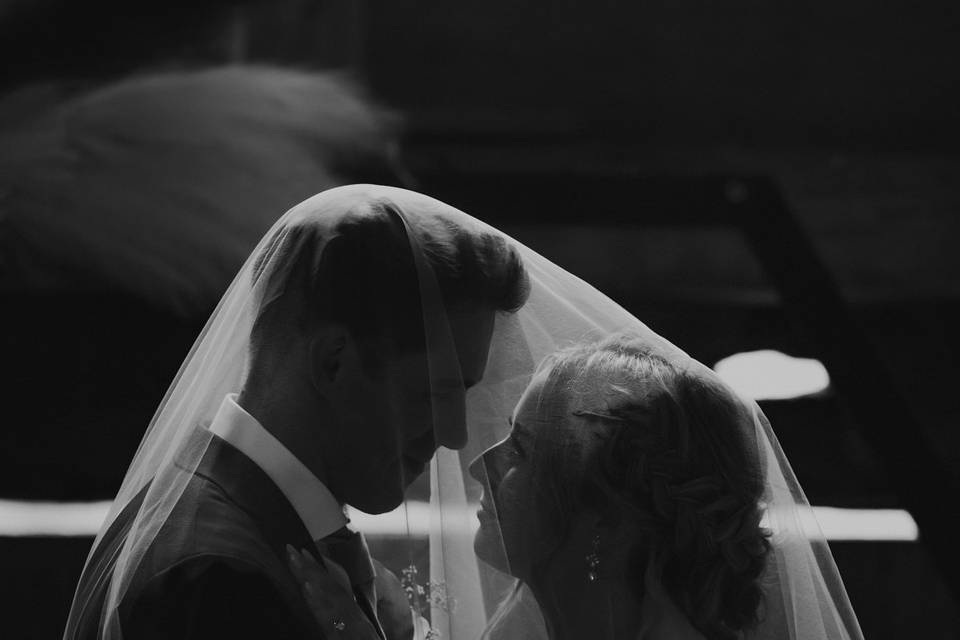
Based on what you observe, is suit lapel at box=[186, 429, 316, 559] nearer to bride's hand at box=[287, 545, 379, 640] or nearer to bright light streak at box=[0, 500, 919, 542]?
bride's hand at box=[287, 545, 379, 640]

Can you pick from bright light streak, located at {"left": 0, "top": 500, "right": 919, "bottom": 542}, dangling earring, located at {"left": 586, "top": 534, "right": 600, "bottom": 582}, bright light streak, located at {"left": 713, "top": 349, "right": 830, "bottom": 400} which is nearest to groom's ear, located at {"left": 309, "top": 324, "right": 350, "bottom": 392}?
dangling earring, located at {"left": 586, "top": 534, "right": 600, "bottom": 582}

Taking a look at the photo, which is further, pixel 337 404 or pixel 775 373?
pixel 775 373

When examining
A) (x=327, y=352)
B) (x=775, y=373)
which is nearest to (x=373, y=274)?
(x=327, y=352)

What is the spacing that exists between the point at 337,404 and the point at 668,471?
0.77ft

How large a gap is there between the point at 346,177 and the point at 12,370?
679mm

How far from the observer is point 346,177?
81.4 inches

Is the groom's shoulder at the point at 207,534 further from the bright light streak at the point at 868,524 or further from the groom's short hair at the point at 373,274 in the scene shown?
the bright light streak at the point at 868,524

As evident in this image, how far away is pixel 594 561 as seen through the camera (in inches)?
30.2

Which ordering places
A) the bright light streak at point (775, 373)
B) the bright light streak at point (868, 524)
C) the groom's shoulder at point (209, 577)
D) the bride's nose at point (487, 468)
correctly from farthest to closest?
the bright light streak at point (775, 373), the bright light streak at point (868, 524), the bride's nose at point (487, 468), the groom's shoulder at point (209, 577)

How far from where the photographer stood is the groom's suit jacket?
0.66 m

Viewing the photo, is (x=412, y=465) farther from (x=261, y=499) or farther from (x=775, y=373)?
(x=775, y=373)

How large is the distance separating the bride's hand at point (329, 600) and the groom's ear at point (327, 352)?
0.11m

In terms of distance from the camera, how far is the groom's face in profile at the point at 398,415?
2.36 ft

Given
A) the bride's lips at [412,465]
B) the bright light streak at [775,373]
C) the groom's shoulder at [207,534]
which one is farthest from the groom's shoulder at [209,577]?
the bright light streak at [775,373]
